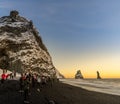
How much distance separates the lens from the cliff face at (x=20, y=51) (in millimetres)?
111438

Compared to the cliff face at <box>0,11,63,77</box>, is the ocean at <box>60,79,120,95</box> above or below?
below

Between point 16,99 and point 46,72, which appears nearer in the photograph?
point 16,99

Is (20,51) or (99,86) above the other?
(20,51)

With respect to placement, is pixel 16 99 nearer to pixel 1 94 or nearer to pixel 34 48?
pixel 1 94

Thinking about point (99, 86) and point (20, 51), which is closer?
→ point (99, 86)

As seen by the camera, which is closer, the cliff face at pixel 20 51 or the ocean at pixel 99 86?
the ocean at pixel 99 86

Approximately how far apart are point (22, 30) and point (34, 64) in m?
32.3

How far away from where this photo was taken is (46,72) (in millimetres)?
118562

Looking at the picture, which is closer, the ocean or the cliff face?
the ocean

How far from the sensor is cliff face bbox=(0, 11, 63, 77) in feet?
366

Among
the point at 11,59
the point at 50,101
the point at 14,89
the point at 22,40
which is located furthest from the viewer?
the point at 22,40

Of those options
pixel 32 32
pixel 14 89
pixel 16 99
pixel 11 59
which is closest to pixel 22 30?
pixel 32 32

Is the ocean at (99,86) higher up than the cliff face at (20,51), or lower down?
lower down

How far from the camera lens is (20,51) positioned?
11962 cm
